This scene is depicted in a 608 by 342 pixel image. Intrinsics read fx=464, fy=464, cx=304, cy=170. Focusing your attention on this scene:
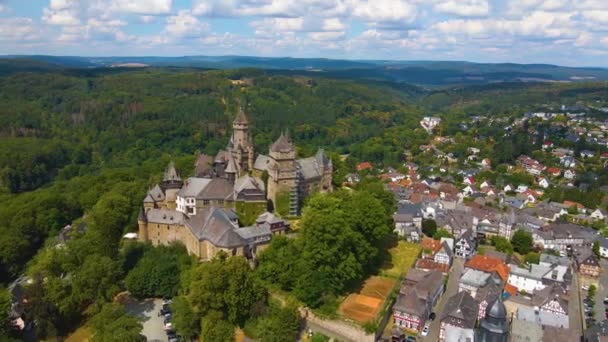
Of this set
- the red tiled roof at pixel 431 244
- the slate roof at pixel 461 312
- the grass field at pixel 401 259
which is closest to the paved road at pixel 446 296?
the slate roof at pixel 461 312

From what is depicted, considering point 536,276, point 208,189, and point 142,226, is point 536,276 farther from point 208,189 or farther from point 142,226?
point 142,226

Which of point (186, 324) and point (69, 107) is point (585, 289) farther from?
point (69, 107)

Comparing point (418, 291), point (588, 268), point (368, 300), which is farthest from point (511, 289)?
point (368, 300)

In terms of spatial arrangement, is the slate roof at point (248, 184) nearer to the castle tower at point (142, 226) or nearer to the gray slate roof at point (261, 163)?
the gray slate roof at point (261, 163)

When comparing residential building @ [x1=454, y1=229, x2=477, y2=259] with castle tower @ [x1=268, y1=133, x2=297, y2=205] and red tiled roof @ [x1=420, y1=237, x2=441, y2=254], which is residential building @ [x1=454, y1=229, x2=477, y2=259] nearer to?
red tiled roof @ [x1=420, y1=237, x2=441, y2=254]

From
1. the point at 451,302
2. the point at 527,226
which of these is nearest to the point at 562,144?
the point at 527,226

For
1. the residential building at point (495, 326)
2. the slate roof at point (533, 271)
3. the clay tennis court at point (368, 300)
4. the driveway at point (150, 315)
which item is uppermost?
the residential building at point (495, 326)
